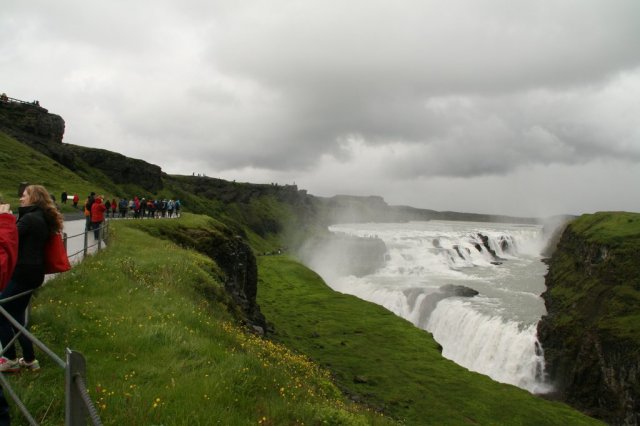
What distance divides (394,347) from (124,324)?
116 ft

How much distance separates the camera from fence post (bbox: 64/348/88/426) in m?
3.70

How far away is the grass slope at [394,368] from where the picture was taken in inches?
1137

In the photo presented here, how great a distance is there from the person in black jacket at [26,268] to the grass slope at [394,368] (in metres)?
22.5

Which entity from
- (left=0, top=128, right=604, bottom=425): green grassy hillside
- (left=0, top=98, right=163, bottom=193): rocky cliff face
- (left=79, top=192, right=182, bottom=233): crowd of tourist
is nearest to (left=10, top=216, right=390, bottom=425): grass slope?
(left=0, top=128, right=604, bottom=425): green grassy hillside

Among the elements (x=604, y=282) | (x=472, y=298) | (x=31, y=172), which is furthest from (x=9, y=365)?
(x=31, y=172)

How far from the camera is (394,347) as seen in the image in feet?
138

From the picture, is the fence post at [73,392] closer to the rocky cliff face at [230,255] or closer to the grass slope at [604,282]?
the rocky cliff face at [230,255]

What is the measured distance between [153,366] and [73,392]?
537cm

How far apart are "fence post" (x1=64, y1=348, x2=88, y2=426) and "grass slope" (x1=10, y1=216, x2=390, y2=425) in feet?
9.83

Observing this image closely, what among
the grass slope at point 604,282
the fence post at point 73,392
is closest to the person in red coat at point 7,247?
the fence post at point 73,392

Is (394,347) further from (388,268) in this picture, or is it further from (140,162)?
(140,162)

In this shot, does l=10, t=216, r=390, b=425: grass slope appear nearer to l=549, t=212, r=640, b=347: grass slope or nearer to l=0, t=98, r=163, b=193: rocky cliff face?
l=549, t=212, r=640, b=347: grass slope

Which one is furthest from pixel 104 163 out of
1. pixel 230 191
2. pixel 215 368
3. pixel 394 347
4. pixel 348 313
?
pixel 215 368

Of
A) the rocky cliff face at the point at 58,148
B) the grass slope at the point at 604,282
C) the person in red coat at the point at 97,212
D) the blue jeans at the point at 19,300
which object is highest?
the rocky cliff face at the point at 58,148
